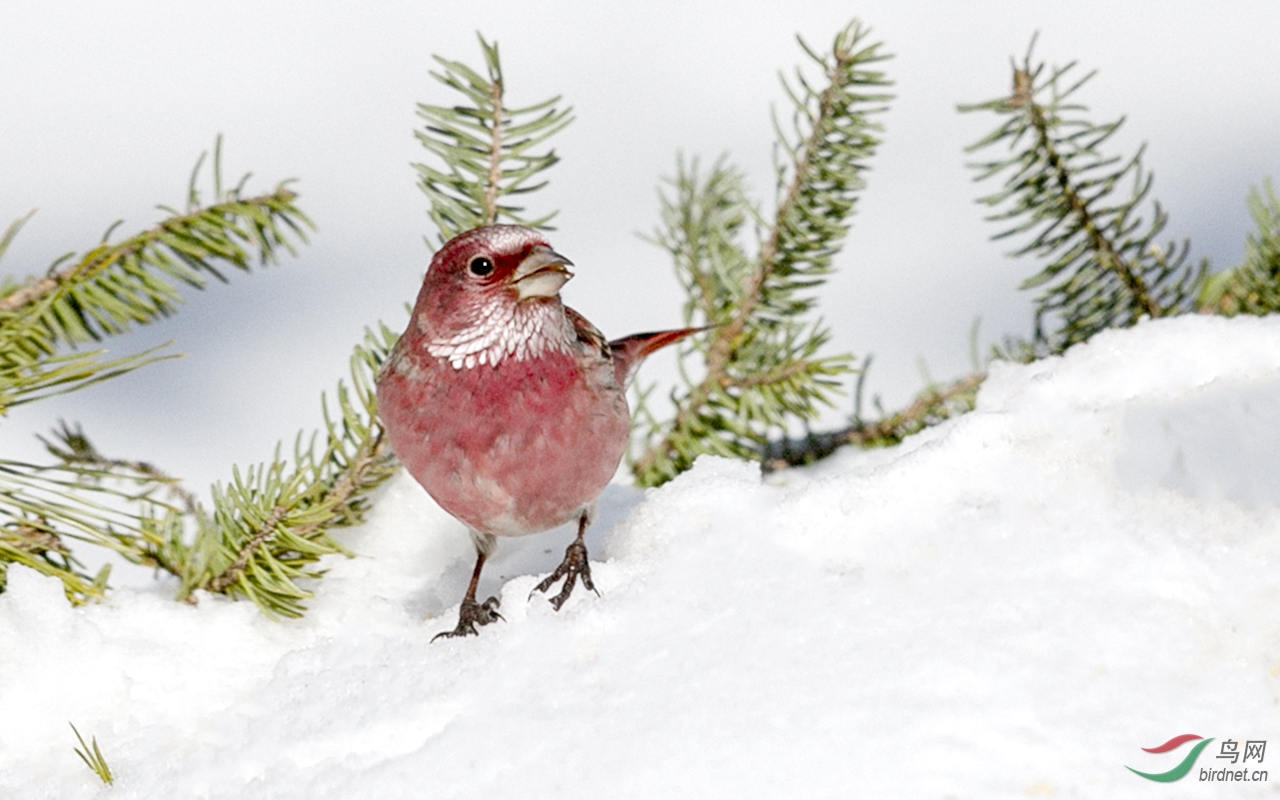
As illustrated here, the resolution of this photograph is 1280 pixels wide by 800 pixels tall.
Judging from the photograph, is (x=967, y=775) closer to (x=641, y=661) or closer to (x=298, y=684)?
(x=641, y=661)

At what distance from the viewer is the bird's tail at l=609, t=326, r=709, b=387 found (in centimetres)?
215

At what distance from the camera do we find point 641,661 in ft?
4.45

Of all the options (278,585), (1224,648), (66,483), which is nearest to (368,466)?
(278,585)

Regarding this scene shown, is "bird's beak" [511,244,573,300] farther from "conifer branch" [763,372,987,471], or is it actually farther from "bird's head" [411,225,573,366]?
"conifer branch" [763,372,987,471]

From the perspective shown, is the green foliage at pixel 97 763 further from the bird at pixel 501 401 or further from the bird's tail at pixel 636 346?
the bird's tail at pixel 636 346

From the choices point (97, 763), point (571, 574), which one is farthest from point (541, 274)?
point (97, 763)

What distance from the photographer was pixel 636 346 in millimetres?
2189

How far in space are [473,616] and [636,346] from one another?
2.24 ft

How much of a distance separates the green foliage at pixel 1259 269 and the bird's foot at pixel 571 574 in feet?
4.42

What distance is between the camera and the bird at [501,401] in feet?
5.56

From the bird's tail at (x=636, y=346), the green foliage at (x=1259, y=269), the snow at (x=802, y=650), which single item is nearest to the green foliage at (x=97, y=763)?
the snow at (x=802, y=650)

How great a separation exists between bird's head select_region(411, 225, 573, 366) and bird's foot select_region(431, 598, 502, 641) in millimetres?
342

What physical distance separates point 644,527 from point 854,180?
0.80 metres

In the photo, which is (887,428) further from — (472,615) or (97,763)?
(97,763)
